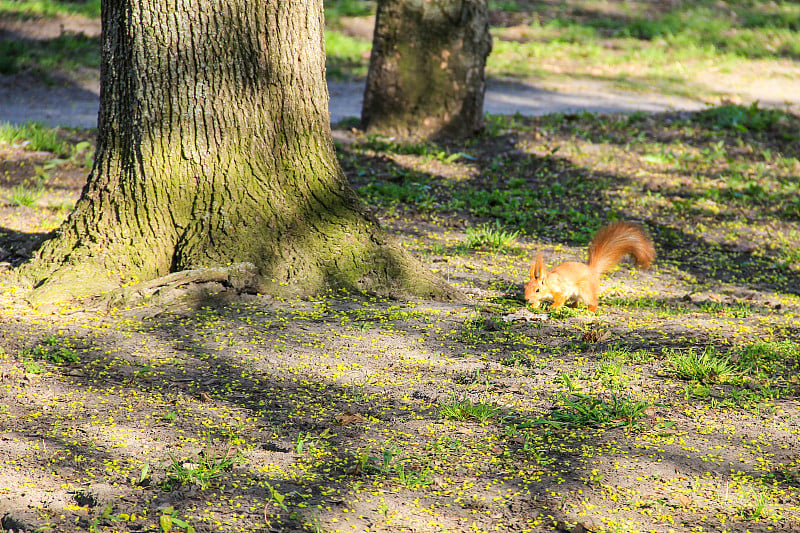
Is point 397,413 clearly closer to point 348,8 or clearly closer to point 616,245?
point 616,245

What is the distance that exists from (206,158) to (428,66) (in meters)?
5.20

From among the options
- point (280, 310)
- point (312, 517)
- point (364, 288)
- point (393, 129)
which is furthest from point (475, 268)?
point (393, 129)

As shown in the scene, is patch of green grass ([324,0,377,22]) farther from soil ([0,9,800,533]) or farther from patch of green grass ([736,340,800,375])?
patch of green grass ([736,340,800,375])

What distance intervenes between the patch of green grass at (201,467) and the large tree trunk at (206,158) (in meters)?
1.81

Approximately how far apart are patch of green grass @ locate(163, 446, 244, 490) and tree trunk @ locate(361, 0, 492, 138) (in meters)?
7.04

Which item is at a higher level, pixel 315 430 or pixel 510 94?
pixel 510 94

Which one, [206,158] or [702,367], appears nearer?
[702,367]

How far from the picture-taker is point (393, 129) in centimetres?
984

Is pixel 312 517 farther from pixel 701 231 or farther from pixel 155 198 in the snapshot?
pixel 701 231

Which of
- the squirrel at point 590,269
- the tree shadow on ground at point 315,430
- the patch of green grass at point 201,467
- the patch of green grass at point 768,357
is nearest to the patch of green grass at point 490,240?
the squirrel at point 590,269

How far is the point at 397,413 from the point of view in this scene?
12.2ft

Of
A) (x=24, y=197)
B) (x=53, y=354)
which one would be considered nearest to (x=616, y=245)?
(x=53, y=354)

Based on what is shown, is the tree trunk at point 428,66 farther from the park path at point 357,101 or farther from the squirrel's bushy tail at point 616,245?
the squirrel's bushy tail at point 616,245

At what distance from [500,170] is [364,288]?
4289mm
